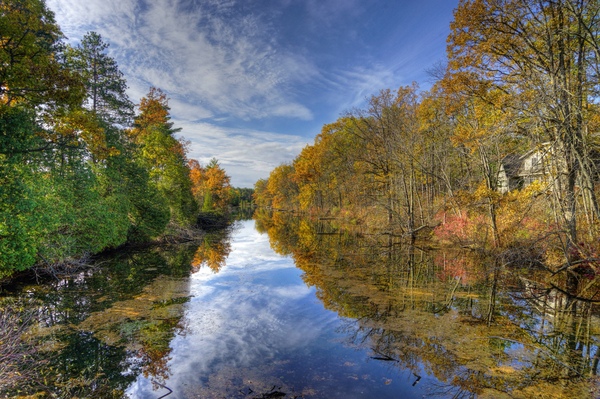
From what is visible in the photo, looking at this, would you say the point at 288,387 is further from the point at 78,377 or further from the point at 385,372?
the point at 78,377

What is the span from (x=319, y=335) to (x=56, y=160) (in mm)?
12415

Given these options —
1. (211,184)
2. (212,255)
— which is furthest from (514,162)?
(211,184)

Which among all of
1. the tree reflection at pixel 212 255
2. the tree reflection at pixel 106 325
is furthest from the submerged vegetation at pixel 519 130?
the tree reflection at pixel 212 255

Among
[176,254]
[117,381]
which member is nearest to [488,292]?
[117,381]

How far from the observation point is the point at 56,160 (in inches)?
411

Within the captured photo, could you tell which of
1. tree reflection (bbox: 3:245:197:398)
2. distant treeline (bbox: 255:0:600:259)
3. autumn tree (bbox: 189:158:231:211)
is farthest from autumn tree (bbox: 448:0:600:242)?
autumn tree (bbox: 189:158:231:211)

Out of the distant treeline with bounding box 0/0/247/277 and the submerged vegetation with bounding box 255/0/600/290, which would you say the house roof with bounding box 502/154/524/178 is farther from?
the distant treeline with bounding box 0/0/247/277

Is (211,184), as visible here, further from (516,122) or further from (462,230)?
(516,122)

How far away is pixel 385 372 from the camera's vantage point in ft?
13.9

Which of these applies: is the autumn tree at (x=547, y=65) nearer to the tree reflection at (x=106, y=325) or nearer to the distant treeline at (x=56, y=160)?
the tree reflection at (x=106, y=325)

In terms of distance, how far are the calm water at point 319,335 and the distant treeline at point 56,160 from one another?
6.81ft

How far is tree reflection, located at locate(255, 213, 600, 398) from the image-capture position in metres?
3.91

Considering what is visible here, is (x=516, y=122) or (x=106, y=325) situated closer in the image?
(x=106, y=325)

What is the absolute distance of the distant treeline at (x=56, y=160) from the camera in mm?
7727
